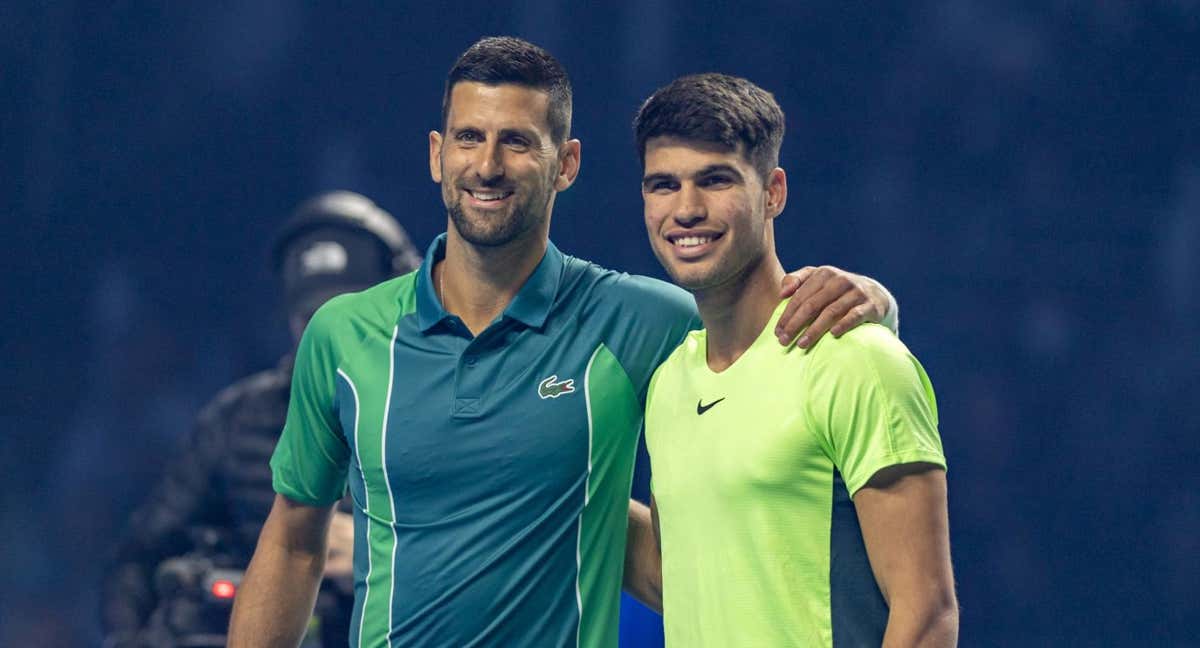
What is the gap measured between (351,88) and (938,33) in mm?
2083

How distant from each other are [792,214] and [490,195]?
3.02 metres

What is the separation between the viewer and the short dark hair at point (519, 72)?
2625 mm

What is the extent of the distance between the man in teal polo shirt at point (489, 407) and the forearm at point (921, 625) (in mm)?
598

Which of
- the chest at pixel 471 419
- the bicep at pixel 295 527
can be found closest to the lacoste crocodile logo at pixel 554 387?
the chest at pixel 471 419

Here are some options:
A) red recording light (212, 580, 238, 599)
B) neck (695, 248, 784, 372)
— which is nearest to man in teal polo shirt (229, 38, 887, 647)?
neck (695, 248, 784, 372)

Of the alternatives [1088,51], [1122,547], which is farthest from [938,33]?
[1122,547]

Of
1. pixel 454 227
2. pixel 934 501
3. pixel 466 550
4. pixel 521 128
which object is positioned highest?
pixel 521 128

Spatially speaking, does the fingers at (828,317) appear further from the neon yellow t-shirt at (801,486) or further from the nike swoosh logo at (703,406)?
the nike swoosh logo at (703,406)

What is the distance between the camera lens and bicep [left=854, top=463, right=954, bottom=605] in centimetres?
211

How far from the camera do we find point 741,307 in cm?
237

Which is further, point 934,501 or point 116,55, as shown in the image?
point 116,55

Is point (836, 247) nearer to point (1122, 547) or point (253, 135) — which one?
point (1122, 547)

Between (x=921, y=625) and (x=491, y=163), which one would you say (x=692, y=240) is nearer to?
(x=491, y=163)

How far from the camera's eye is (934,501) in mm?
2131
